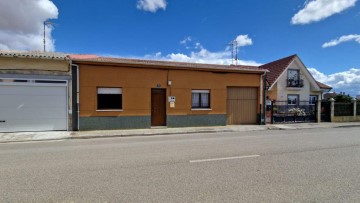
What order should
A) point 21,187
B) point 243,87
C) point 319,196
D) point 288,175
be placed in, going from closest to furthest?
point 319,196 → point 21,187 → point 288,175 → point 243,87

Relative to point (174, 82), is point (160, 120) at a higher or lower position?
lower

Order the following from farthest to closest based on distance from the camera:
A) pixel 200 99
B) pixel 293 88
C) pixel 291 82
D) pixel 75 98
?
pixel 291 82 → pixel 293 88 → pixel 200 99 → pixel 75 98

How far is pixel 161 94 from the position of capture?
14.2 meters

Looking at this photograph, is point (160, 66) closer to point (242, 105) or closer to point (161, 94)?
point (161, 94)

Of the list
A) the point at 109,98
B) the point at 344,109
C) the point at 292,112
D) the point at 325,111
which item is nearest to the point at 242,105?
the point at 292,112

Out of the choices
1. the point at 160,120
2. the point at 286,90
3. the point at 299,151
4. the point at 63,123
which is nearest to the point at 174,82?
the point at 160,120

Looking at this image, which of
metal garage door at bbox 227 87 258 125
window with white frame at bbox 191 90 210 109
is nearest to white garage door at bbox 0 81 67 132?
window with white frame at bbox 191 90 210 109

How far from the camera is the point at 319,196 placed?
3.86 metres

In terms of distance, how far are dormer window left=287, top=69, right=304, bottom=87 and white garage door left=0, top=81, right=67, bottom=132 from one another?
22556mm

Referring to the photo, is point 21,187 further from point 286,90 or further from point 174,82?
point 286,90

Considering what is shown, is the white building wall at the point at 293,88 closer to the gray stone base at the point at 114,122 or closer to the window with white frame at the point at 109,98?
the gray stone base at the point at 114,122

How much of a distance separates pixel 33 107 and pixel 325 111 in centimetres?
2066

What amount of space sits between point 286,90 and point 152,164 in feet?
76.1

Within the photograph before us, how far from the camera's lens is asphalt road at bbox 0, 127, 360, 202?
3875 millimetres
